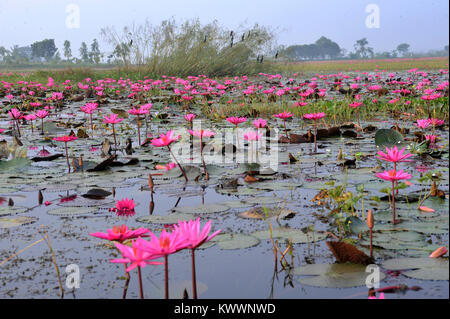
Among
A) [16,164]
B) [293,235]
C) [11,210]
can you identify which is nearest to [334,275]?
[293,235]

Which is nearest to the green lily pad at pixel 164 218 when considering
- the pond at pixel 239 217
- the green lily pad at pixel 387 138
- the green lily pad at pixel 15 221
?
the pond at pixel 239 217

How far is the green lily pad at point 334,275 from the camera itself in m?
1.27

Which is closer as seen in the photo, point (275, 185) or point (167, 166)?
point (275, 185)

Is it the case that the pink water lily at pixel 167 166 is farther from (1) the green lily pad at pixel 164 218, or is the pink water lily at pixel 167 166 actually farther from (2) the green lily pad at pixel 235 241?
(2) the green lily pad at pixel 235 241

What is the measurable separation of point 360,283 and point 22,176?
219cm

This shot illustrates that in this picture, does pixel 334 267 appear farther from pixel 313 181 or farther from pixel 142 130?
pixel 142 130

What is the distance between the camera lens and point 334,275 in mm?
1326

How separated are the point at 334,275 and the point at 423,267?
24cm

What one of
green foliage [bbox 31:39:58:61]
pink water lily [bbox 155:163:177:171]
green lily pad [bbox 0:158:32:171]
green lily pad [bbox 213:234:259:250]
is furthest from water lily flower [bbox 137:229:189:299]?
green foliage [bbox 31:39:58:61]

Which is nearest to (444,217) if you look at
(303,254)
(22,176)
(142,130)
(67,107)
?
(303,254)

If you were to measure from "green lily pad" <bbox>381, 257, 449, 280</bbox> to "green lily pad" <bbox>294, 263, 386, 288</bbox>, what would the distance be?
0.08m

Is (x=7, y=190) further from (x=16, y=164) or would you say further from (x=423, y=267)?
(x=423, y=267)

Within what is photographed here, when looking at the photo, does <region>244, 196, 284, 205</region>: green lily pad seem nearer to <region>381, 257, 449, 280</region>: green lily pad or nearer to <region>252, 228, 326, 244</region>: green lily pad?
<region>252, 228, 326, 244</region>: green lily pad
